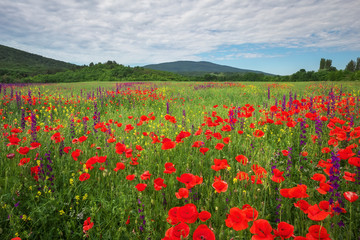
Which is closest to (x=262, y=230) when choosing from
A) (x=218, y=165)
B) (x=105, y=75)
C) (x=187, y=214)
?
(x=187, y=214)

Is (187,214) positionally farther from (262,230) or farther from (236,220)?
(262,230)

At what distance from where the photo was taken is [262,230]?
88 cm

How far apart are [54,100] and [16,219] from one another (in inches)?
256

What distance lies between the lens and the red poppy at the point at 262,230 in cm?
85

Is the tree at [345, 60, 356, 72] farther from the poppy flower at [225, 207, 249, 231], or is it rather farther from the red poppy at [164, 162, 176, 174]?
the poppy flower at [225, 207, 249, 231]

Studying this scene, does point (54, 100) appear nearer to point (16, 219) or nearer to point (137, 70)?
point (16, 219)

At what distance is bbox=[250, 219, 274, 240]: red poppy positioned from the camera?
0.85m

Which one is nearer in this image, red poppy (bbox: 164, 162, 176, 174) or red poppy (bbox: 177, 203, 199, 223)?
red poppy (bbox: 177, 203, 199, 223)

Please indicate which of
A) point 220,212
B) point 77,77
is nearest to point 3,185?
point 220,212

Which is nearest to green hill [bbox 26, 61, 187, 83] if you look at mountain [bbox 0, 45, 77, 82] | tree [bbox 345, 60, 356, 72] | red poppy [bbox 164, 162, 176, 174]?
mountain [bbox 0, 45, 77, 82]

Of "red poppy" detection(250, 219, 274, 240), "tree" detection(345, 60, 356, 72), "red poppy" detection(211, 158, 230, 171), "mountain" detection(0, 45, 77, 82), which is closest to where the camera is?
"red poppy" detection(250, 219, 274, 240)

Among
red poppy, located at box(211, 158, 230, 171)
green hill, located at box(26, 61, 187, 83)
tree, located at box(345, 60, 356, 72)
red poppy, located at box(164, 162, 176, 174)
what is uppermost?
tree, located at box(345, 60, 356, 72)

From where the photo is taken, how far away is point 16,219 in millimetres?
1412

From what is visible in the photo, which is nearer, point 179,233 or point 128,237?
point 179,233
